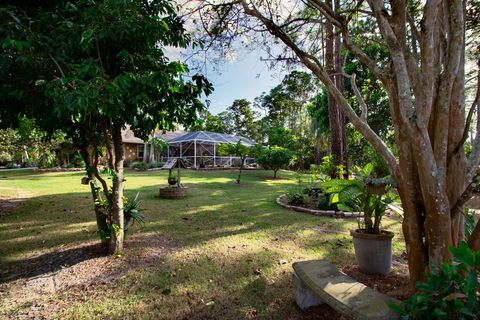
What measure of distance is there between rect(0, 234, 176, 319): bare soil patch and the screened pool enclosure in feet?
63.4

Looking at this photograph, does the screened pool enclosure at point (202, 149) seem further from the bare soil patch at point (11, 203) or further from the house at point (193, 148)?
the bare soil patch at point (11, 203)

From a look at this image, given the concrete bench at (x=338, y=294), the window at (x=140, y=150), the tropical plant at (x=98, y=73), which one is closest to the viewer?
the concrete bench at (x=338, y=294)

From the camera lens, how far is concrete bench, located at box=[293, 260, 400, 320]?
1.83 m

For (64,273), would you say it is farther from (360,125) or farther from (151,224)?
(360,125)

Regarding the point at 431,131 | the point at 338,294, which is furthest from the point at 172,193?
the point at 431,131

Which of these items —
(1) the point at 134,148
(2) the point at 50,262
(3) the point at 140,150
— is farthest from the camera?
(3) the point at 140,150

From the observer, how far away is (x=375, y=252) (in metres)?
3.40

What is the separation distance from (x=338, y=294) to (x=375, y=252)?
65.4 inches

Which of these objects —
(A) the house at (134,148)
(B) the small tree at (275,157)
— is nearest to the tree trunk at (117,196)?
(B) the small tree at (275,157)

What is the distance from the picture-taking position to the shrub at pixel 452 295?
1.31 meters

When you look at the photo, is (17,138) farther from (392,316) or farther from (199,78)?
(392,316)

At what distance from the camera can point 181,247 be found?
4539 mm

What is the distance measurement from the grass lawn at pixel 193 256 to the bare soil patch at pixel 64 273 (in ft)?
0.08

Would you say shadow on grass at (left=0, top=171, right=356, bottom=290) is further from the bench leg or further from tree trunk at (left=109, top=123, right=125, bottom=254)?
the bench leg
